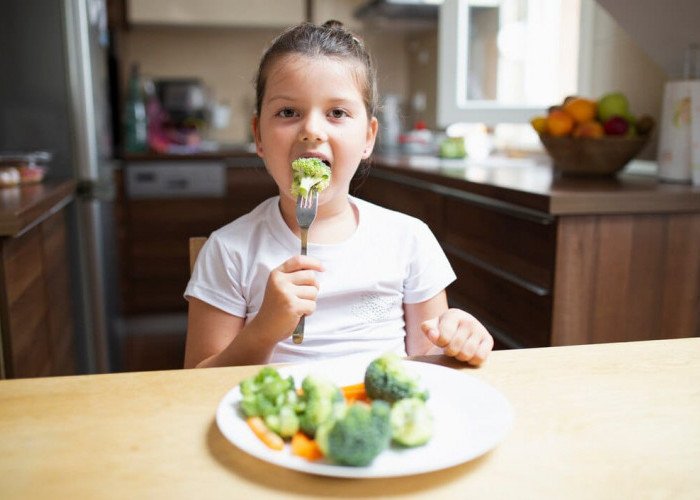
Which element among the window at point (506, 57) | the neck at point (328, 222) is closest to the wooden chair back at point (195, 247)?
the neck at point (328, 222)

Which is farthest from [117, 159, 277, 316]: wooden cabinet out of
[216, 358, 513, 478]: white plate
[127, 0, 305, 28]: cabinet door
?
[216, 358, 513, 478]: white plate

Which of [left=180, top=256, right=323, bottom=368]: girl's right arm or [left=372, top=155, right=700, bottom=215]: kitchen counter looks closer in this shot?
[left=180, top=256, right=323, bottom=368]: girl's right arm

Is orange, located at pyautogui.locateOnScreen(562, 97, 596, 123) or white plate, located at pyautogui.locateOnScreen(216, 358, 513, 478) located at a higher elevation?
orange, located at pyautogui.locateOnScreen(562, 97, 596, 123)

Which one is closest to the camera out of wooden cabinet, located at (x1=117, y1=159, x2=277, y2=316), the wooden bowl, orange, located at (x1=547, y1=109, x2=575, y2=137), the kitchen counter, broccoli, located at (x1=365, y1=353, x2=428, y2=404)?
broccoli, located at (x1=365, y1=353, x2=428, y2=404)

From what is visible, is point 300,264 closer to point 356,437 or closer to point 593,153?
point 356,437

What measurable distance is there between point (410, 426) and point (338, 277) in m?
0.53

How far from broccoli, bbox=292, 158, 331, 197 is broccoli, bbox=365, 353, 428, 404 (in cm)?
33

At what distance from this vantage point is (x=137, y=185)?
11.1 ft

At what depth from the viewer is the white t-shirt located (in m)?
1.04

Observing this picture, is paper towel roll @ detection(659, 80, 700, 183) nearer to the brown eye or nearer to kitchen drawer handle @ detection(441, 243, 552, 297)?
kitchen drawer handle @ detection(441, 243, 552, 297)

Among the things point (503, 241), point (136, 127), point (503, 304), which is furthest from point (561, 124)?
point (136, 127)

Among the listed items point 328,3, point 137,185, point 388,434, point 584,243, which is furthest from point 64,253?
point 328,3

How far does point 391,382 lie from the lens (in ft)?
1.97

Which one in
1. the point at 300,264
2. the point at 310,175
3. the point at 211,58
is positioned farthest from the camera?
the point at 211,58
